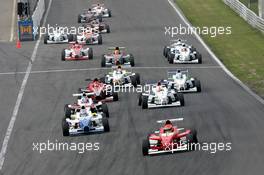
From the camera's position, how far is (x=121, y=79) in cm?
3872

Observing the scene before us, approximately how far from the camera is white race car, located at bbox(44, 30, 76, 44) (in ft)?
178

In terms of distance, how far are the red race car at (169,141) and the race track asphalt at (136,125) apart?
0.35 m

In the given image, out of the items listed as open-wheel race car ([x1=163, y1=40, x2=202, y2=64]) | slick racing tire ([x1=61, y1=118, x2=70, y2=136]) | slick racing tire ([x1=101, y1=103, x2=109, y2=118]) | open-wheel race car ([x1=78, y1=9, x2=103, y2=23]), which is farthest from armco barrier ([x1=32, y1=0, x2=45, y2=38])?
slick racing tire ([x1=61, y1=118, x2=70, y2=136])

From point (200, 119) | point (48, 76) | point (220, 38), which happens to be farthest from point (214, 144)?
point (220, 38)

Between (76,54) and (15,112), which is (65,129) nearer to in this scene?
(15,112)

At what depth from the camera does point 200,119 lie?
32500 mm

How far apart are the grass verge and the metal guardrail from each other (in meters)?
0.33

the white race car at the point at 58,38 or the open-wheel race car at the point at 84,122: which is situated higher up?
the white race car at the point at 58,38

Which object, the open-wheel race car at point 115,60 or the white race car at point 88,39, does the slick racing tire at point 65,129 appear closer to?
the open-wheel race car at point 115,60

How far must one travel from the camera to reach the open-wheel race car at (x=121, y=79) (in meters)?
38.6

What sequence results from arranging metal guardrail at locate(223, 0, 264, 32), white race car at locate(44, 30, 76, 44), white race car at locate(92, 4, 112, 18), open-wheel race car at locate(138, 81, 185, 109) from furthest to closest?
1. white race car at locate(92, 4, 112, 18)
2. metal guardrail at locate(223, 0, 264, 32)
3. white race car at locate(44, 30, 76, 44)
4. open-wheel race car at locate(138, 81, 185, 109)

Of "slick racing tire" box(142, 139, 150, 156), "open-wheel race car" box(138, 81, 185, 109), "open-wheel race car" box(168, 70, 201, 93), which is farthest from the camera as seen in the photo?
"open-wheel race car" box(168, 70, 201, 93)

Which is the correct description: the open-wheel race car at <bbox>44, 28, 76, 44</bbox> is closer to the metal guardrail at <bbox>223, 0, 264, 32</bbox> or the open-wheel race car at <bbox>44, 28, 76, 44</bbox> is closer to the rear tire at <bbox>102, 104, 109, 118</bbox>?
the metal guardrail at <bbox>223, 0, 264, 32</bbox>

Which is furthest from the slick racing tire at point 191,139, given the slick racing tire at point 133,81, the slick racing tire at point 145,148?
the slick racing tire at point 133,81
